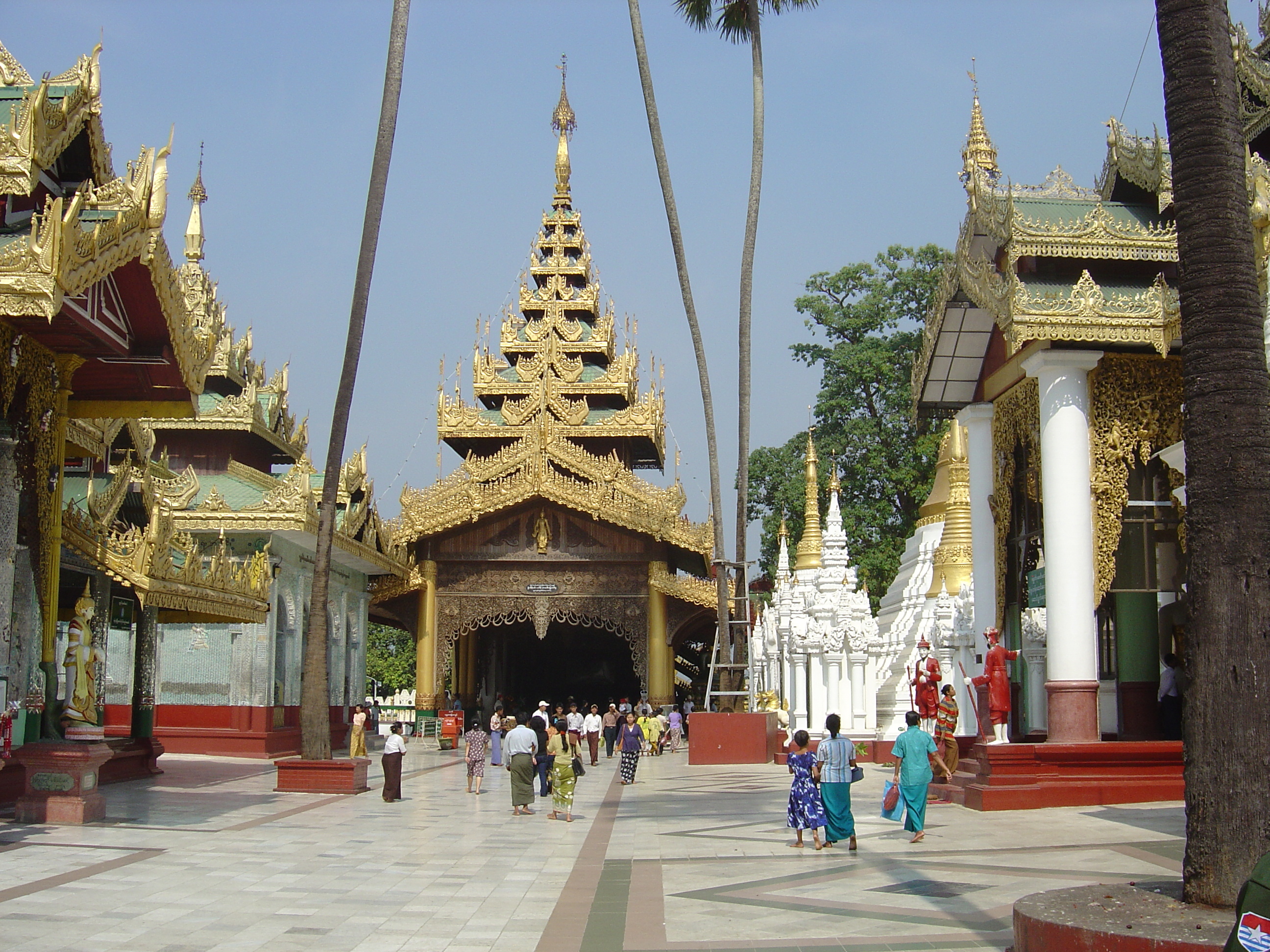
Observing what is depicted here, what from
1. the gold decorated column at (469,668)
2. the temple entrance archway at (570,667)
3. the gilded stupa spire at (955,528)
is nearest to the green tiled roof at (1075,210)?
the gilded stupa spire at (955,528)

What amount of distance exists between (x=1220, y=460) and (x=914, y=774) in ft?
19.0

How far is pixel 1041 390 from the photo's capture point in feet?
47.8

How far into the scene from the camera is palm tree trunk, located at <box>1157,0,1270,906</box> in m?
6.05

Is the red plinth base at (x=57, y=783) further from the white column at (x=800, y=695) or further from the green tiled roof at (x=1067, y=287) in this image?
the white column at (x=800, y=695)

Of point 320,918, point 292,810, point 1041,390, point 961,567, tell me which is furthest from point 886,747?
point 320,918

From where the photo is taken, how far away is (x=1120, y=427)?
47.7 feet

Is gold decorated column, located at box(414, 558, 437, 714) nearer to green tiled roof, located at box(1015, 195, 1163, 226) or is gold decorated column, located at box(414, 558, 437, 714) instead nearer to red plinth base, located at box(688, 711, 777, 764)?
red plinth base, located at box(688, 711, 777, 764)

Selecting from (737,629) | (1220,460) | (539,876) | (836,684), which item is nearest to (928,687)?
(836,684)

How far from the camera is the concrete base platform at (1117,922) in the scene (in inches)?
217

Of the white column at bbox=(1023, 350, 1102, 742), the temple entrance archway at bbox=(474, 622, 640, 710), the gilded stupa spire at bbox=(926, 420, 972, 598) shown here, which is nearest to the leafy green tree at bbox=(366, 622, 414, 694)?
the temple entrance archway at bbox=(474, 622, 640, 710)

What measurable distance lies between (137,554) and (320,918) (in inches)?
385

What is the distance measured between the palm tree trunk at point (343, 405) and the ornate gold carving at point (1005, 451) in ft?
25.9

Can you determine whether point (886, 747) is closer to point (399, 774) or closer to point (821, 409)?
point (399, 774)

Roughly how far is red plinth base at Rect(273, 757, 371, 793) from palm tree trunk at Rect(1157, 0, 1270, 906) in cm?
1279
